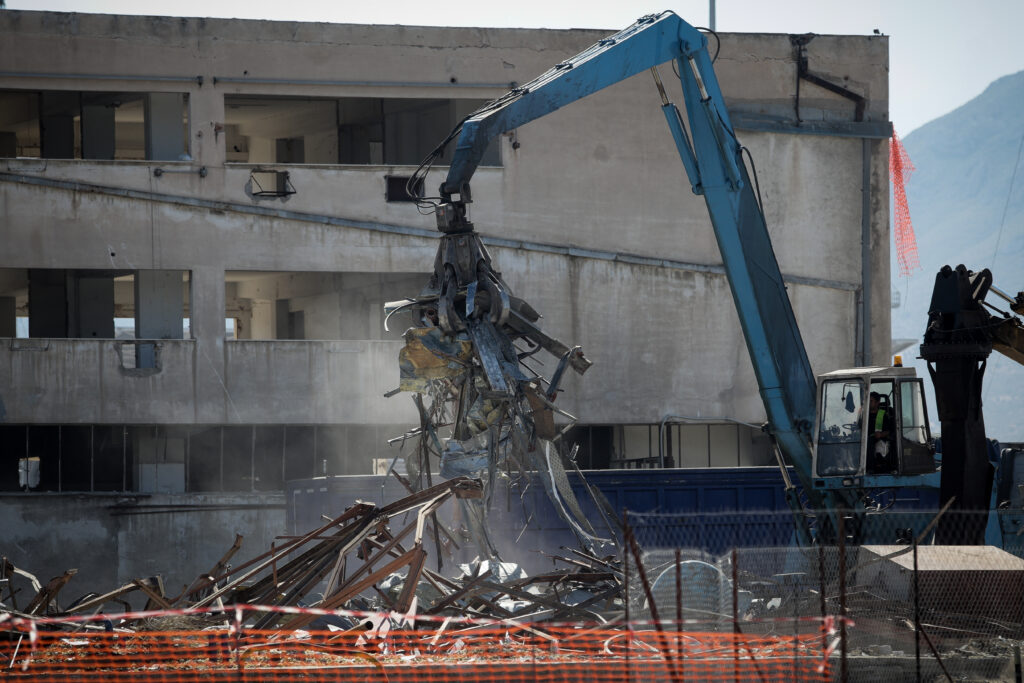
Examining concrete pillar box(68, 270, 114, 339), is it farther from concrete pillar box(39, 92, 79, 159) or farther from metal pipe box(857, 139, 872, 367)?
metal pipe box(857, 139, 872, 367)

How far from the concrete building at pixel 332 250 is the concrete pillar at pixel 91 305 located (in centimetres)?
7

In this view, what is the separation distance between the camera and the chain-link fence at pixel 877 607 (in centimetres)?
1173

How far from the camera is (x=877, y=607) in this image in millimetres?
13328

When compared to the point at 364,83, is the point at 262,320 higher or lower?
lower

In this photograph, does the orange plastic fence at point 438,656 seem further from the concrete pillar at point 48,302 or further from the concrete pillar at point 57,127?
the concrete pillar at point 57,127

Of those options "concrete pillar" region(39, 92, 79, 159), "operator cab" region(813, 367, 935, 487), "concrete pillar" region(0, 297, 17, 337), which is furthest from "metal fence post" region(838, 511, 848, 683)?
"concrete pillar" region(0, 297, 17, 337)

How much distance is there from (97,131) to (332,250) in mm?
6889

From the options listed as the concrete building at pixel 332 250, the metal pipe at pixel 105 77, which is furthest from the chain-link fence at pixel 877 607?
the metal pipe at pixel 105 77

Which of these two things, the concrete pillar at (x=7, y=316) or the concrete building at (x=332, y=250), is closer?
the concrete building at (x=332, y=250)

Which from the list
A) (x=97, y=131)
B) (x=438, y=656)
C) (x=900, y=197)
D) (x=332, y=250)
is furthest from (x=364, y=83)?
(x=438, y=656)

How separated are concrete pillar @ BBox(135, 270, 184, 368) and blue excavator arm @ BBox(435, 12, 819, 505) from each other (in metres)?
12.6

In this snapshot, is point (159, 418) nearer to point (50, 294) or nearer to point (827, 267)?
point (50, 294)

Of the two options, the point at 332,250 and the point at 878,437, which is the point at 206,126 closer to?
the point at 332,250

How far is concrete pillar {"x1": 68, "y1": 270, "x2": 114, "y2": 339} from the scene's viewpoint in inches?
1150
